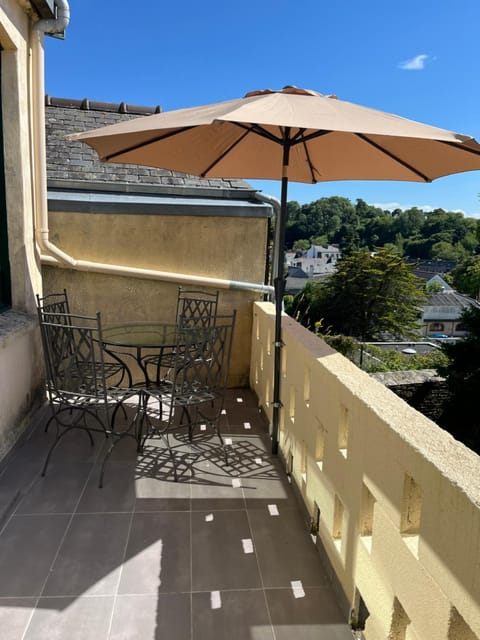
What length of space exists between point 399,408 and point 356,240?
88595 mm

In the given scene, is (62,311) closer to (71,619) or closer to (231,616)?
(71,619)

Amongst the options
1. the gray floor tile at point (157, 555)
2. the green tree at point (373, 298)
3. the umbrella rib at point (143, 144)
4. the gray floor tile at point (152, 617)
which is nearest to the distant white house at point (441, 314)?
the green tree at point (373, 298)

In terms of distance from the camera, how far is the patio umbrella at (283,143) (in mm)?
2186

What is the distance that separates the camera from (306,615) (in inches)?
81.0

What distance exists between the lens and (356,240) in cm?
8638

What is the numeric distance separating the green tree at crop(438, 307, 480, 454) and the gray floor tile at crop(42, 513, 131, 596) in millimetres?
10595

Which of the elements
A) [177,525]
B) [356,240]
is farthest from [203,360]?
[356,240]

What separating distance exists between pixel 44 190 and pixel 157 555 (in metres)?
3.50

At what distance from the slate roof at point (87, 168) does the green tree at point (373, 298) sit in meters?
33.8

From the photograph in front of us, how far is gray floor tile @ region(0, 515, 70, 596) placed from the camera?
2.18 m

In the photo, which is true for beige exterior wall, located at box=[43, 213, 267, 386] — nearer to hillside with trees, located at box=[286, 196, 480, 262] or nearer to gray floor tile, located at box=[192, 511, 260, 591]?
gray floor tile, located at box=[192, 511, 260, 591]

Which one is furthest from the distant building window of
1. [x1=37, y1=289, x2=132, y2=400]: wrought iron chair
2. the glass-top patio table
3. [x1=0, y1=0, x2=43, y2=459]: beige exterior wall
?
the glass-top patio table

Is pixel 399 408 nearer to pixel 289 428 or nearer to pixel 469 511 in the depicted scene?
pixel 469 511

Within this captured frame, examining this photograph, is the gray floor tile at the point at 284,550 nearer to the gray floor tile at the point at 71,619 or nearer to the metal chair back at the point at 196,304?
the gray floor tile at the point at 71,619
